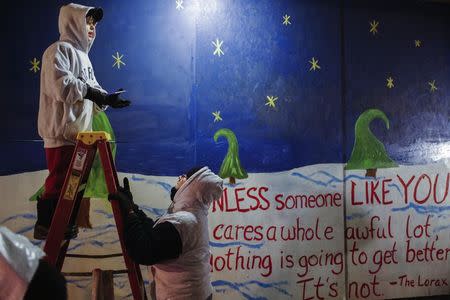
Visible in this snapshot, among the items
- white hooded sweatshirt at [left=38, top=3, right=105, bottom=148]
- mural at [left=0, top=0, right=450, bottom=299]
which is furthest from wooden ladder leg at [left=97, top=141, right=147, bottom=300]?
mural at [left=0, top=0, right=450, bottom=299]

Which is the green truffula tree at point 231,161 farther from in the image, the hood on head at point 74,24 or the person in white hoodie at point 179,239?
the hood on head at point 74,24

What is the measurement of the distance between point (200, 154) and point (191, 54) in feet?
3.05

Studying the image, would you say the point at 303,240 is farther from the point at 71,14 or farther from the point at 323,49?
the point at 71,14

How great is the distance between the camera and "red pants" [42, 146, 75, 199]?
3025 millimetres

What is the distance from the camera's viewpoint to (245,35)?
441 centimetres

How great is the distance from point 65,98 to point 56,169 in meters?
0.49

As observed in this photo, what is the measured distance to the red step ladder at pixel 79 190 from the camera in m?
2.68

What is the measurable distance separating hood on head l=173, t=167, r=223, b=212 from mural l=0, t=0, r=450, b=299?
1.34 meters

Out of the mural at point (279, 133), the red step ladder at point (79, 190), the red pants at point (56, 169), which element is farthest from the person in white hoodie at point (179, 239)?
the mural at point (279, 133)

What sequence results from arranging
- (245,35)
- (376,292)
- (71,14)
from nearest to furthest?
(71,14) < (245,35) < (376,292)

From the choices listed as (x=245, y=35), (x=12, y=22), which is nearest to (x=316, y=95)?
(x=245, y=35)

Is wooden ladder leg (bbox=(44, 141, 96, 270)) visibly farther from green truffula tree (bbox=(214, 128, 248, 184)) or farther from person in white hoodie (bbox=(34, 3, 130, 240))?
green truffula tree (bbox=(214, 128, 248, 184))

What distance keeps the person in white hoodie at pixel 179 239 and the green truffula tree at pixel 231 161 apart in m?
1.41

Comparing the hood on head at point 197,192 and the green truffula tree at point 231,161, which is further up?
the green truffula tree at point 231,161
